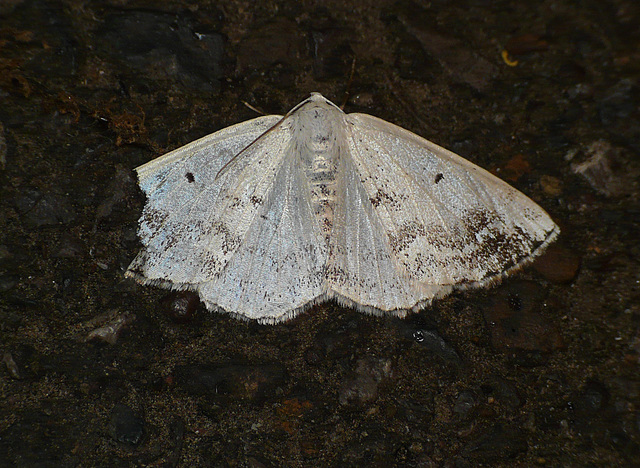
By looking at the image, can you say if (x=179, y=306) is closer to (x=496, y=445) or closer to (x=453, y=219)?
(x=453, y=219)

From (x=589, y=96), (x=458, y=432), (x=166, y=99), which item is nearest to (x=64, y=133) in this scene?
(x=166, y=99)

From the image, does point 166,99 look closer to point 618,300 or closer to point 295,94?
point 295,94

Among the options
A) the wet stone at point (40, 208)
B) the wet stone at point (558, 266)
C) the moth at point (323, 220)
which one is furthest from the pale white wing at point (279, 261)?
the wet stone at point (558, 266)

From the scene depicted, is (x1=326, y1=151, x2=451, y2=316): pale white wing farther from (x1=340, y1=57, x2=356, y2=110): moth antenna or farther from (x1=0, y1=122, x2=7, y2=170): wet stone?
(x1=0, y1=122, x2=7, y2=170): wet stone

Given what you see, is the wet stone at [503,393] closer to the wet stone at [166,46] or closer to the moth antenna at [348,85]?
the moth antenna at [348,85]

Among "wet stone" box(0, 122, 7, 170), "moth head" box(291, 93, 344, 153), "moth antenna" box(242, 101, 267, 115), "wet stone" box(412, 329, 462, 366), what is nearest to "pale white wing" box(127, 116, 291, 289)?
"moth head" box(291, 93, 344, 153)

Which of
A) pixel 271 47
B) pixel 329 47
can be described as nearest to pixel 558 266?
pixel 329 47
